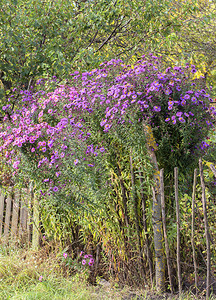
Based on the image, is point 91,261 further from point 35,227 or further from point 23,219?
point 23,219

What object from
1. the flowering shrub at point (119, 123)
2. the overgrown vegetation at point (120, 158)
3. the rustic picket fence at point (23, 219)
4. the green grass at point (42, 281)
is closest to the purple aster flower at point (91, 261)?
the overgrown vegetation at point (120, 158)

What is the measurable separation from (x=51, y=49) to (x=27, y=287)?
331cm

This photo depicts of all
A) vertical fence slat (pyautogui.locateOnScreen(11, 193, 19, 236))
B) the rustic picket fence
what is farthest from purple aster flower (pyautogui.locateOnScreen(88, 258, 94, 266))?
vertical fence slat (pyautogui.locateOnScreen(11, 193, 19, 236))

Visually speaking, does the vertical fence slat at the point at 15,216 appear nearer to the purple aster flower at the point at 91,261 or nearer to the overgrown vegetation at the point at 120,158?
the overgrown vegetation at the point at 120,158

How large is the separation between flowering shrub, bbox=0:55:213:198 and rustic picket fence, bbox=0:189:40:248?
86 centimetres

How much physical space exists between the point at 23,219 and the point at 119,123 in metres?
2.60

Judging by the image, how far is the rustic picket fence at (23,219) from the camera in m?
4.30

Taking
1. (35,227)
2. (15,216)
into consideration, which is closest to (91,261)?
(35,227)

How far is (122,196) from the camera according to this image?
10.5 feet

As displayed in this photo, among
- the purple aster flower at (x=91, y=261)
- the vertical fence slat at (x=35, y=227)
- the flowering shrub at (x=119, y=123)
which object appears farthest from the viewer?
the vertical fence slat at (x=35, y=227)

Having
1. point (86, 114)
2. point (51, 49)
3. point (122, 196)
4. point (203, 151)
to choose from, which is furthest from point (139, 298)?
point (51, 49)

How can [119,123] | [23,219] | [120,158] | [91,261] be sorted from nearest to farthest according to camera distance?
[119,123] → [120,158] → [91,261] → [23,219]

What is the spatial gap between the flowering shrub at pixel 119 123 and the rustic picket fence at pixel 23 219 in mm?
857

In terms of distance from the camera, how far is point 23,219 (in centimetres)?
480
